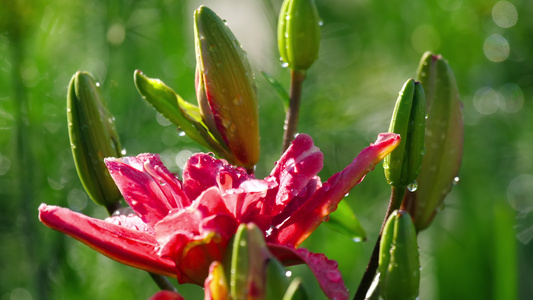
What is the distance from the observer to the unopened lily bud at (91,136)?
0.38 metres

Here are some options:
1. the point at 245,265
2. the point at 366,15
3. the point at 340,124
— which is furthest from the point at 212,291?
the point at 366,15

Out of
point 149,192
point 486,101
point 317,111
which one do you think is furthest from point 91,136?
point 486,101

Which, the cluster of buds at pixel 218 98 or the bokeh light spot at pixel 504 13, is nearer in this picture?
the cluster of buds at pixel 218 98

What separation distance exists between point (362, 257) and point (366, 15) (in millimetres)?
325

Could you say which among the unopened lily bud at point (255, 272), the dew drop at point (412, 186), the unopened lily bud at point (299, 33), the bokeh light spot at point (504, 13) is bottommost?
the unopened lily bud at point (255, 272)

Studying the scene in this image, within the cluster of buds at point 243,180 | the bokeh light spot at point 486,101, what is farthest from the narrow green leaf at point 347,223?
the bokeh light spot at point 486,101

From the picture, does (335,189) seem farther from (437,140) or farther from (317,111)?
(317,111)

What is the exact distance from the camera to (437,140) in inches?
15.3

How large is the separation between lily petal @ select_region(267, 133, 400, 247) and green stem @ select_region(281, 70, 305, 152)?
9 cm

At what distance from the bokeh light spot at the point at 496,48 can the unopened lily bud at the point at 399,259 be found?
61cm

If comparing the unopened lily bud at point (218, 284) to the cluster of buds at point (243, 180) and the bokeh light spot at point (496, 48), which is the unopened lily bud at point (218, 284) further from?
the bokeh light spot at point (496, 48)

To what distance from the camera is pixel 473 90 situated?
2.87 ft

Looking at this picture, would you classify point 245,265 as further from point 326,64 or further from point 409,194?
point 326,64

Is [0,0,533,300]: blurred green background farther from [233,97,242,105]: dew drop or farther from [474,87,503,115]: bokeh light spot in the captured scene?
[233,97,242,105]: dew drop
